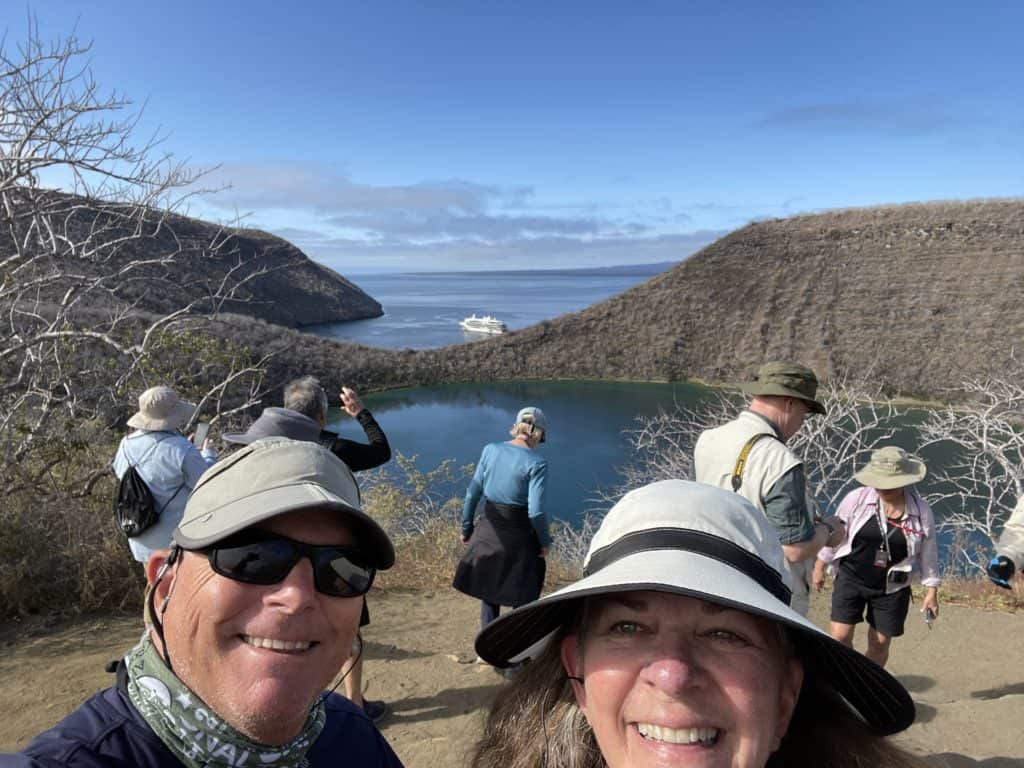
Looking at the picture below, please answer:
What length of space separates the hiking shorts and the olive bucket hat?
50.2 inches

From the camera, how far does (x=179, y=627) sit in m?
1.12

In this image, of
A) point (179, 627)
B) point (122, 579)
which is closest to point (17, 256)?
point (122, 579)

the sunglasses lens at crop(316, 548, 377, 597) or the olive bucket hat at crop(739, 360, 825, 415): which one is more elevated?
the olive bucket hat at crop(739, 360, 825, 415)

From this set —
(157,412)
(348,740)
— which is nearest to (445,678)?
(157,412)

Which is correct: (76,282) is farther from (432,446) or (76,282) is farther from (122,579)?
(432,446)

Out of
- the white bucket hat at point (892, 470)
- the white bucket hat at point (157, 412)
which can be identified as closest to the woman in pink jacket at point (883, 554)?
the white bucket hat at point (892, 470)

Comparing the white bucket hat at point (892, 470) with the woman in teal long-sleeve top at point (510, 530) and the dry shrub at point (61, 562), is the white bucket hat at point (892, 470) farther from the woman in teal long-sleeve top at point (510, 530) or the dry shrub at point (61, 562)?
the dry shrub at point (61, 562)

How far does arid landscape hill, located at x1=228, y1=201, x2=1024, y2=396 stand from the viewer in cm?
3472

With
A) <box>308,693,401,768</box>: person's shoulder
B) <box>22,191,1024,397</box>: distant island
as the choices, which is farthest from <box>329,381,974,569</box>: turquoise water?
<box>308,693,401,768</box>: person's shoulder

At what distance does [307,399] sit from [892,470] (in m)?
3.18

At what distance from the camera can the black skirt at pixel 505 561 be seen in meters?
3.62

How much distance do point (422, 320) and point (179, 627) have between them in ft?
335

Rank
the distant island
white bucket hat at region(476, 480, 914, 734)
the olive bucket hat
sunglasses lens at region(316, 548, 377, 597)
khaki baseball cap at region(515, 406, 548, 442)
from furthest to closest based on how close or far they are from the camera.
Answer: the distant island
khaki baseball cap at region(515, 406, 548, 442)
the olive bucket hat
sunglasses lens at region(316, 548, 377, 597)
white bucket hat at region(476, 480, 914, 734)

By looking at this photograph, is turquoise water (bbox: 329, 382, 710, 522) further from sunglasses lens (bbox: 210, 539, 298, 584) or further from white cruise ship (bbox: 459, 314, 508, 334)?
white cruise ship (bbox: 459, 314, 508, 334)
